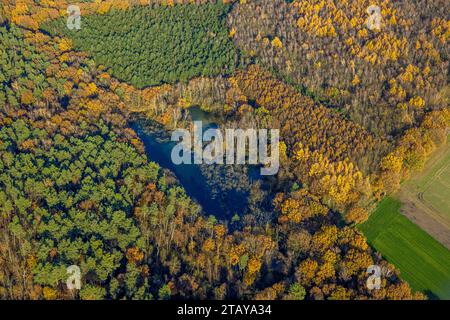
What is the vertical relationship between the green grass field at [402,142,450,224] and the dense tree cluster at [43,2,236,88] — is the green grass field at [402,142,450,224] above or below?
below

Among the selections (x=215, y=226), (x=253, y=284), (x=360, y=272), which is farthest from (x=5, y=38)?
(x=360, y=272)

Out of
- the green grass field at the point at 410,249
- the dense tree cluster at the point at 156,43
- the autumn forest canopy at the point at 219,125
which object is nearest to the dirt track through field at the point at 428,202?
the green grass field at the point at 410,249

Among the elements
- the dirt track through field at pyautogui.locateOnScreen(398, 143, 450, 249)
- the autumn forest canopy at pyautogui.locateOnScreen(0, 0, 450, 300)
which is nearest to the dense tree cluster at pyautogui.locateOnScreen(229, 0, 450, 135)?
the autumn forest canopy at pyautogui.locateOnScreen(0, 0, 450, 300)

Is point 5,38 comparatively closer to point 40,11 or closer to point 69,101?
point 40,11

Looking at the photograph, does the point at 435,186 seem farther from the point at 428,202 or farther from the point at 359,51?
the point at 359,51

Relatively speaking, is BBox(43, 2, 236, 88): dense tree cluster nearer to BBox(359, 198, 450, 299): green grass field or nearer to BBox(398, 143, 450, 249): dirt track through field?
BBox(398, 143, 450, 249): dirt track through field

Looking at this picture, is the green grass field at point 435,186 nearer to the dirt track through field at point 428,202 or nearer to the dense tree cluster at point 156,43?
the dirt track through field at point 428,202
